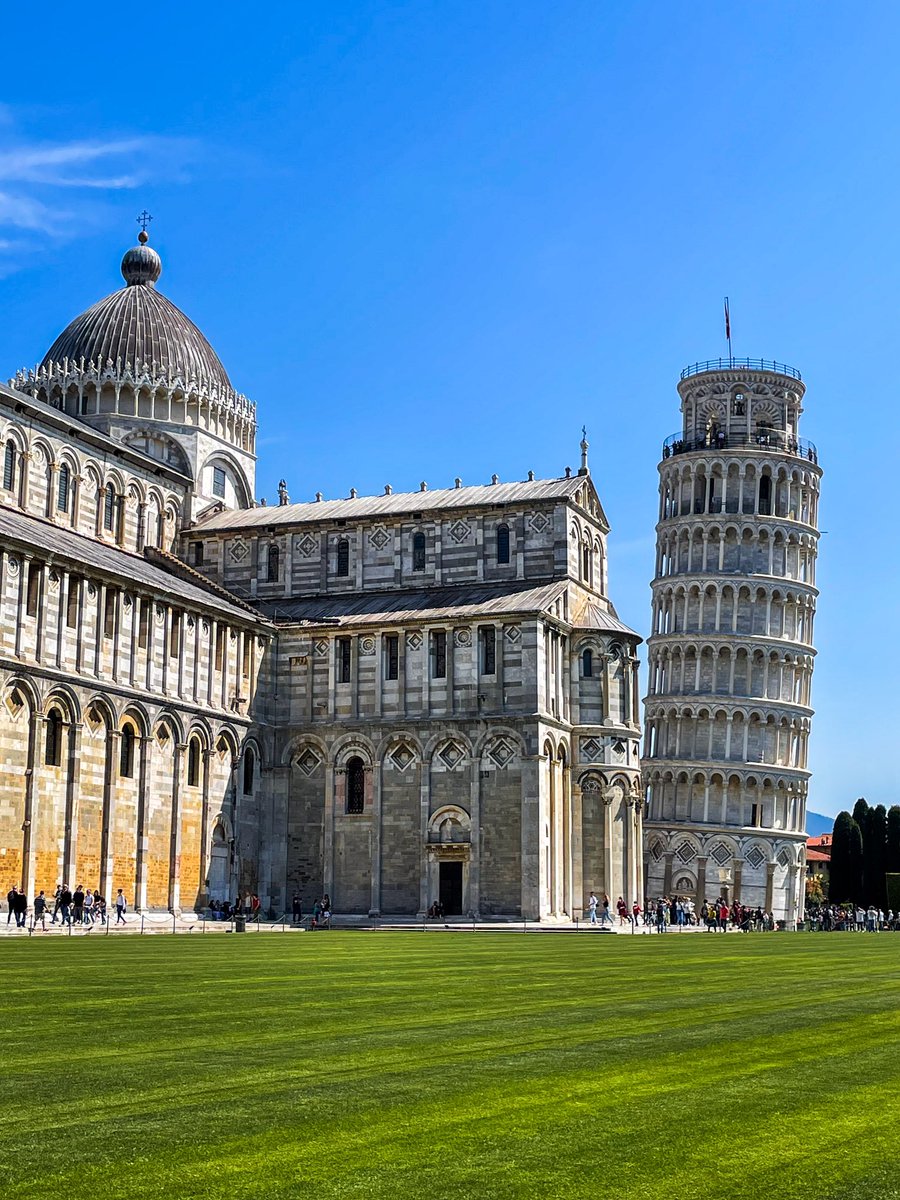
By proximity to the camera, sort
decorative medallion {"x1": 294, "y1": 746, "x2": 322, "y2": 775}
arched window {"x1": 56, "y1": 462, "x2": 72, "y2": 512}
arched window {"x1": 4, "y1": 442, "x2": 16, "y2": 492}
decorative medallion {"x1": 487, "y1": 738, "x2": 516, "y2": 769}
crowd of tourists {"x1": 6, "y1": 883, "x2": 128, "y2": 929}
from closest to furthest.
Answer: crowd of tourists {"x1": 6, "y1": 883, "x2": 128, "y2": 929}
arched window {"x1": 4, "y1": 442, "x2": 16, "y2": 492}
arched window {"x1": 56, "y1": 462, "x2": 72, "y2": 512}
decorative medallion {"x1": 487, "y1": 738, "x2": 516, "y2": 769}
decorative medallion {"x1": 294, "y1": 746, "x2": 322, "y2": 775}

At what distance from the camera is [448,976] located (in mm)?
21578

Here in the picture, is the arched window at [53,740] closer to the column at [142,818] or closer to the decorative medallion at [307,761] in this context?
the column at [142,818]

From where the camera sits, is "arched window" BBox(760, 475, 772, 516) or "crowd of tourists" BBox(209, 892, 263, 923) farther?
"arched window" BBox(760, 475, 772, 516)

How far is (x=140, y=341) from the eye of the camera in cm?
6944

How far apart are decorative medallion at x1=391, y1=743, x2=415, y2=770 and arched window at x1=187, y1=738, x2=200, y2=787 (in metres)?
Result: 8.48

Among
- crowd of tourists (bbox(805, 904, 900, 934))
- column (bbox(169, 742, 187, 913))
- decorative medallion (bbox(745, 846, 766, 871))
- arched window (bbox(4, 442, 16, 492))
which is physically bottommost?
crowd of tourists (bbox(805, 904, 900, 934))

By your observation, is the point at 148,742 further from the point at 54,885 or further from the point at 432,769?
the point at 432,769

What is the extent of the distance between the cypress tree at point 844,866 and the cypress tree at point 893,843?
2.02m

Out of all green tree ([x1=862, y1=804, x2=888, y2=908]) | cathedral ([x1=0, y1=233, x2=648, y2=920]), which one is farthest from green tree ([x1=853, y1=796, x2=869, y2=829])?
cathedral ([x1=0, y1=233, x2=648, y2=920])

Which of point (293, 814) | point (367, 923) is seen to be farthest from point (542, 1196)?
point (293, 814)

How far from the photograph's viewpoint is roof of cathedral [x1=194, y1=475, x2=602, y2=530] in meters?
66.3

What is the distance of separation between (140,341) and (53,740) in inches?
1033

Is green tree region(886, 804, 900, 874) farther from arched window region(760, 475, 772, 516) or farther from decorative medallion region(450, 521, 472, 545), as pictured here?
decorative medallion region(450, 521, 472, 545)


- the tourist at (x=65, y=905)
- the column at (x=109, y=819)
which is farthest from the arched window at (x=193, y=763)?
Result: the tourist at (x=65, y=905)
